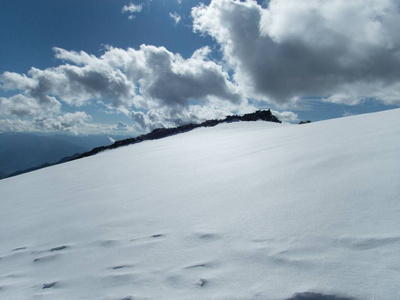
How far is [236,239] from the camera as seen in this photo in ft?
5.74

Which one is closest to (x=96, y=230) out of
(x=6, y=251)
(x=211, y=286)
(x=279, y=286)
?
(x=6, y=251)

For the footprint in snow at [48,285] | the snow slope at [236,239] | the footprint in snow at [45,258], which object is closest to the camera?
the snow slope at [236,239]

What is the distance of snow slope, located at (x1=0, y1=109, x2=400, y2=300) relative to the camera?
1273 millimetres

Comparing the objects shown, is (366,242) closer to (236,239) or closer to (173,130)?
(236,239)

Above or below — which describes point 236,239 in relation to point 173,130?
below

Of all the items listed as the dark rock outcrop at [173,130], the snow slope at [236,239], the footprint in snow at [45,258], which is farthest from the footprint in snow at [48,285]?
the dark rock outcrop at [173,130]

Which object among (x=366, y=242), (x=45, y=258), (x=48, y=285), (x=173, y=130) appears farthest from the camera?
(x=173, y=130)

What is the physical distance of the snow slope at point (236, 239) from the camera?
1.27 meters

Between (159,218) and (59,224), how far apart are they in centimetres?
151

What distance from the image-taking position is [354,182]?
2197 millimetres

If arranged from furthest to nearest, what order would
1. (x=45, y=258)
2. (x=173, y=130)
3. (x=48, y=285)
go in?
(x=173, y=130), (x=45, y=258), (x=48, y=285)

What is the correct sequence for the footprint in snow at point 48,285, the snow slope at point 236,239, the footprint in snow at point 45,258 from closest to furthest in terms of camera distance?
the snow slope at point 236,239
the footprint in snow at point 48,285
the footprint in snow at point 45,258

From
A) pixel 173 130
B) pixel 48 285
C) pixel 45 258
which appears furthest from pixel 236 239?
pixel 173 130

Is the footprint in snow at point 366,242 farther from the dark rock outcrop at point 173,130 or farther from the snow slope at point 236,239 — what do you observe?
the dark rock outcrop at point 173,130
